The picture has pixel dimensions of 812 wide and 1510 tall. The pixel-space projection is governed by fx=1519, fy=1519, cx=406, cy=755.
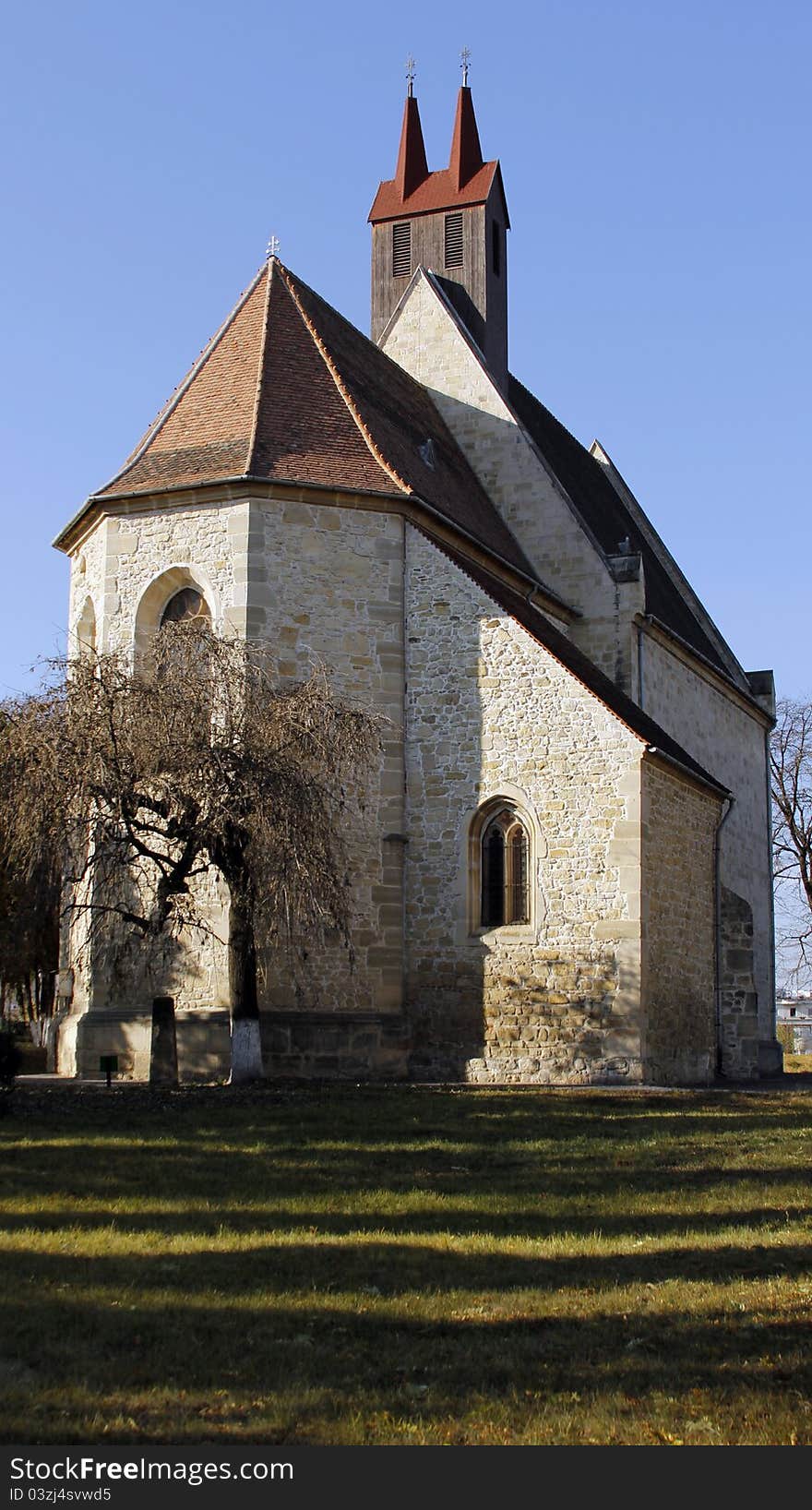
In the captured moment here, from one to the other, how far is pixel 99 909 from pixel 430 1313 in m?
11.0

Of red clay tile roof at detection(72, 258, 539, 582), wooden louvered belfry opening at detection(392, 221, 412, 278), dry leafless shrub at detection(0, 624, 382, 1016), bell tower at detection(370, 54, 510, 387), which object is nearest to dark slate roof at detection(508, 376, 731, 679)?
bell tower at detection(370, 54, 510, 387)

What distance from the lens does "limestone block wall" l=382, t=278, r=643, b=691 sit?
26.4 metres

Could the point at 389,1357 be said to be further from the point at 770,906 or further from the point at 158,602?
the point at 770,906

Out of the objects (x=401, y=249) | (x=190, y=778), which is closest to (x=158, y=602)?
(x=190, y=778)

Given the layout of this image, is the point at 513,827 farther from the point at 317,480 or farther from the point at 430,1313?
the point at 430,1313

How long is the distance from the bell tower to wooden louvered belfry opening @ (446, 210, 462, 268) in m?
0.02

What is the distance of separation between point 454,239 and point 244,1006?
740 inches

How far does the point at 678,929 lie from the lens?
70.5ft

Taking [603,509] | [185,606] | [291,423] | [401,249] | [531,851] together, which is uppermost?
[401,249]

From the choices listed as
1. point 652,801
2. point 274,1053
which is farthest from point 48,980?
point 652,801

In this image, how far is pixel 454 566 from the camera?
824 inches

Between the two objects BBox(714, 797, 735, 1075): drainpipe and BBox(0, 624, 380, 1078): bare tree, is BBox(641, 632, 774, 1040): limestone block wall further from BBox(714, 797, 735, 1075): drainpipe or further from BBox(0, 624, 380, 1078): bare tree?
BBox(0, 624, 380, 1078): bare tree

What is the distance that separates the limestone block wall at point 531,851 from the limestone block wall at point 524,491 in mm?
6075

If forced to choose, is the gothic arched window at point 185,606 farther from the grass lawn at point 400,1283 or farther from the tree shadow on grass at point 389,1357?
the tree shadow on grass at point 389,1357
